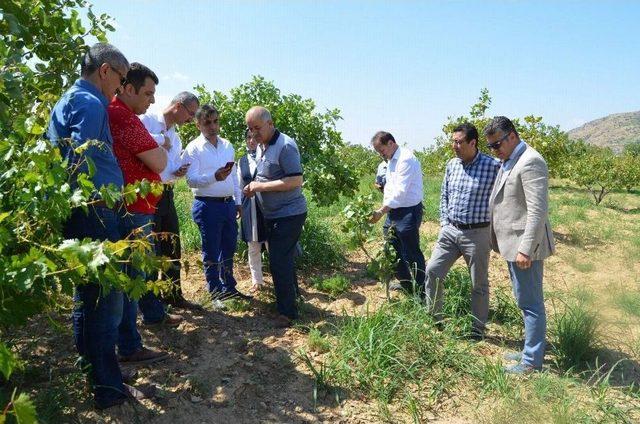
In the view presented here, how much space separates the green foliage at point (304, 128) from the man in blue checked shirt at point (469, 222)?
7.32 ft

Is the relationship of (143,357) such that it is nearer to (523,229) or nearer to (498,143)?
(523,229)

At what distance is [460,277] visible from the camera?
502 cm

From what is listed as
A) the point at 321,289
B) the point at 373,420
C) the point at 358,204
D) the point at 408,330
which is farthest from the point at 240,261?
the point at 373,420

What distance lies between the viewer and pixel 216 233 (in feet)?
14.8

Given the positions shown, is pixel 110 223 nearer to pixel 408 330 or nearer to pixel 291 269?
pixel 291 269

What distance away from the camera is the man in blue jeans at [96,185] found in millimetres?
2559

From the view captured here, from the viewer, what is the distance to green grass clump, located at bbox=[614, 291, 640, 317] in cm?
512

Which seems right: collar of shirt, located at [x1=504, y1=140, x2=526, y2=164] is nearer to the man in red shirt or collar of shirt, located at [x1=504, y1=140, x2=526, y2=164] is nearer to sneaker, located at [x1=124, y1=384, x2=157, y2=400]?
the man in red shirt

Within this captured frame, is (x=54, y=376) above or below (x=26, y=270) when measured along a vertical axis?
below

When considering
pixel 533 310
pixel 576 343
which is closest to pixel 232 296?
pixel 533 310

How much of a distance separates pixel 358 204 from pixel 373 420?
2.41 meters

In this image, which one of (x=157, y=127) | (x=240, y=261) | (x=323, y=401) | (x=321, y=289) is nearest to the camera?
(x=323, y=401)

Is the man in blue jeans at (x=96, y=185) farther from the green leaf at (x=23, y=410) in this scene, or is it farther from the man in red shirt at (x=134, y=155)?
the green leaf at (x=23, y=410)

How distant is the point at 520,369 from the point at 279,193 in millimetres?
2271
